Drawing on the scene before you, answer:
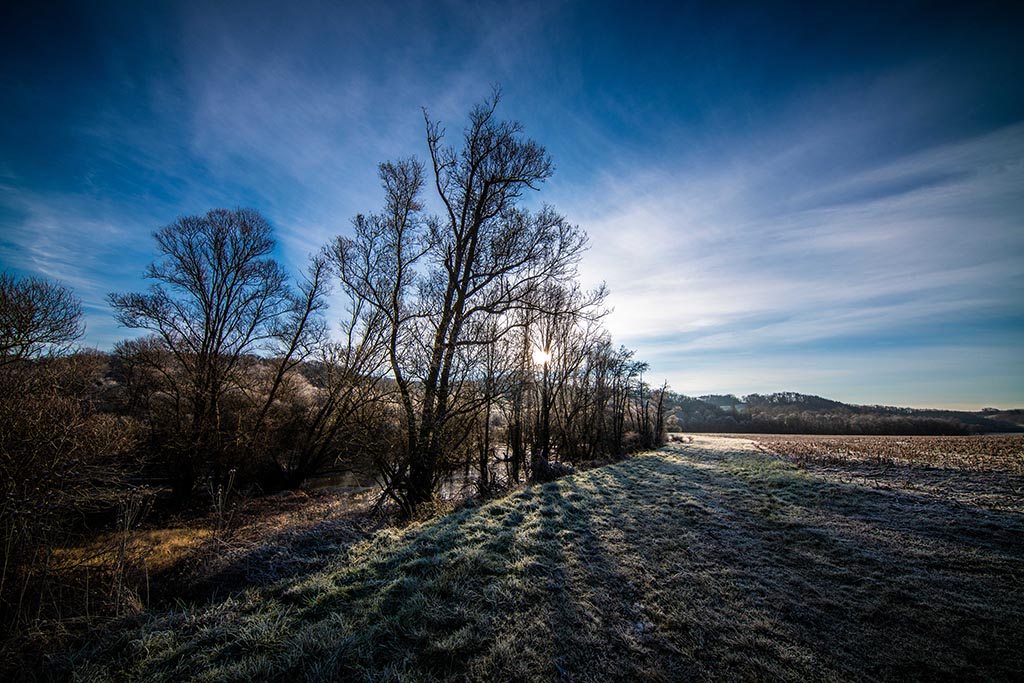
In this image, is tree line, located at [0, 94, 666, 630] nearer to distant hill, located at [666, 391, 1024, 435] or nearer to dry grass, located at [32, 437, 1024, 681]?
dry grass, located at [32, 437, 1024, 681]

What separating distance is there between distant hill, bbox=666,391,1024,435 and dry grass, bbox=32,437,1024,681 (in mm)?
33406

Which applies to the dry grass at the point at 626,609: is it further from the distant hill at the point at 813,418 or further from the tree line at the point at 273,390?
the distant hill at the point at 813,418

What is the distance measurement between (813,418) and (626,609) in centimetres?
6145

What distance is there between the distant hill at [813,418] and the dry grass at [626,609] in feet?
110

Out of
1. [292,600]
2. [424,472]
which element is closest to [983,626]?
[292,600]

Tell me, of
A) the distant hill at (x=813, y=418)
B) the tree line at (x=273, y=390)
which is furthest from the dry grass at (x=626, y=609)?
the distant hill at (x=813, y=418)

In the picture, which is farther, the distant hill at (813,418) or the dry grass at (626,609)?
the distant hill at (813,418)

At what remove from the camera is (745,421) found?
54250 millimetres

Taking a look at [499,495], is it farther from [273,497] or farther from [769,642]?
[273,497]

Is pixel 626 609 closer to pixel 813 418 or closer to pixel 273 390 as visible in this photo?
pixel 273 390

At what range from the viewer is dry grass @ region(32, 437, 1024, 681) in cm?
290

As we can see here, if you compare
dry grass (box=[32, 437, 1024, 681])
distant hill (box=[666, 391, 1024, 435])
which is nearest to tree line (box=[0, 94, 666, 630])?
dry grass (box=[32, 437, 1024, 681])

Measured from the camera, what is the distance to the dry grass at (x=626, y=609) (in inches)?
114

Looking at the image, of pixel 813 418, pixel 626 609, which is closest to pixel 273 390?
pixel 626 609
